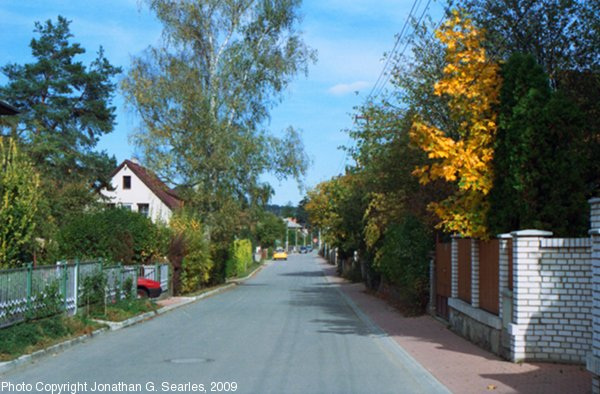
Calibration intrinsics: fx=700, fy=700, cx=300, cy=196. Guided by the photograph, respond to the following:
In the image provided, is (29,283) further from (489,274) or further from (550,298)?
(550,298)

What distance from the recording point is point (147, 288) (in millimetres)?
25609

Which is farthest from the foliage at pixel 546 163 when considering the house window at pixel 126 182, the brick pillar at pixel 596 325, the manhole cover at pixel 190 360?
the house window at pixel 126 182

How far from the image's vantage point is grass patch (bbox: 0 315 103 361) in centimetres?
1220

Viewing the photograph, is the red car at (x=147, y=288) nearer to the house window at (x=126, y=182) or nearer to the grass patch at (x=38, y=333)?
the grass patch at (x=38, y=333)

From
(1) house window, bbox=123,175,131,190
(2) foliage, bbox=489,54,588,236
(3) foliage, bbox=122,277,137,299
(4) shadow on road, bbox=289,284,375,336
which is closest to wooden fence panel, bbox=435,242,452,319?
(4) shadow on road, bbox=289,284,375,336

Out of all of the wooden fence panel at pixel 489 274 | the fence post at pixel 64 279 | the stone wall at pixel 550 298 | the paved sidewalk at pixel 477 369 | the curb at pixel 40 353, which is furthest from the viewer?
the fence post at pixel 64 279

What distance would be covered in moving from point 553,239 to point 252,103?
27187 millimetres

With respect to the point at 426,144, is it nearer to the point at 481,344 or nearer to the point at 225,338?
the point at 481,344

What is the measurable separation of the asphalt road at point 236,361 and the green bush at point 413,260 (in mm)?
1923

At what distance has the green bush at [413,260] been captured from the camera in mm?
21406

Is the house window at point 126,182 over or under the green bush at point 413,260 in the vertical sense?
over

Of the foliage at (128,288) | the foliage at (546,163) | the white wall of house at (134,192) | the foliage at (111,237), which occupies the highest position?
the white wall of house at (134,192)

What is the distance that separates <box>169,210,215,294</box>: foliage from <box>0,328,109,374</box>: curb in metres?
15.1

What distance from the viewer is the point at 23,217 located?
683 inches
